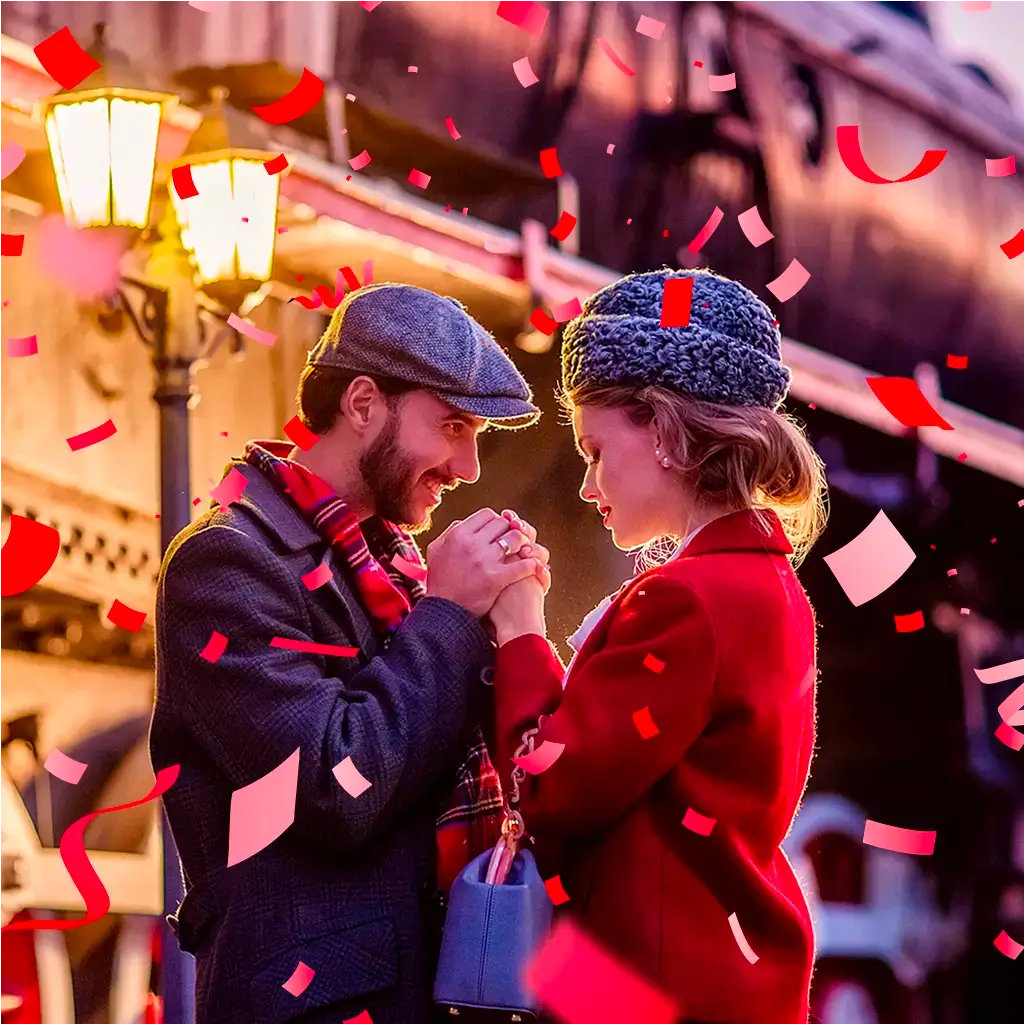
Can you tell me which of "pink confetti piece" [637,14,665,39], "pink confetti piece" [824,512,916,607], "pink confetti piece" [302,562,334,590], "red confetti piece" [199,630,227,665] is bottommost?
"red confetti piece" [199,630,227,665]

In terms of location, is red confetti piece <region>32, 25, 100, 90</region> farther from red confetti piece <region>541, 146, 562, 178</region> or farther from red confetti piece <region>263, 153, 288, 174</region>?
red confetti piece <region>541, 146, 562, 178</region>

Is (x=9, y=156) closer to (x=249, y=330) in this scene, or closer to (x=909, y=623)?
(x=249, y=330)

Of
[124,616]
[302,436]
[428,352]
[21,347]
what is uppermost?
[21,347]

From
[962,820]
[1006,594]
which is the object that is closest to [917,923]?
[962,820]

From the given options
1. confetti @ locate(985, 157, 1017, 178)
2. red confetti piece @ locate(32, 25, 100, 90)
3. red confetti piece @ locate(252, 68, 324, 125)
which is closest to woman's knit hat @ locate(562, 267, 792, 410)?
red confetti piece @ locate(32, 25, 100, 90)

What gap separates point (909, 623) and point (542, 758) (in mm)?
6837

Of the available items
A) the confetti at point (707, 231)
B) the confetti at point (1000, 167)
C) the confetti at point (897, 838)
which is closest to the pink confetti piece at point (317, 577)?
the confetti at point (707, 231)

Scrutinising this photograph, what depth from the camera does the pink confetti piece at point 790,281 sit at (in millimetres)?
8313

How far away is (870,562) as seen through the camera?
866cm

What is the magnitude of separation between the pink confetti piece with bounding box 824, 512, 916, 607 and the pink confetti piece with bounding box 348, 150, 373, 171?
3.26m

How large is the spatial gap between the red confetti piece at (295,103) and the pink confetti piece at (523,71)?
118 cm

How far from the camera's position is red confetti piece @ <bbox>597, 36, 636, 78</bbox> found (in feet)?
23.8

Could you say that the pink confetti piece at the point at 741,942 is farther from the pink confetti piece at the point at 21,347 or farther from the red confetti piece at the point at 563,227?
the red confetti piece at the point at 563,227

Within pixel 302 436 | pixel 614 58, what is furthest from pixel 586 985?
pixel 614 58
